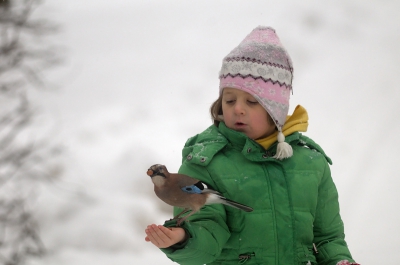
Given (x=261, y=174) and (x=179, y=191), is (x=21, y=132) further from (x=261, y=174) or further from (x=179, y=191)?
(x=179, y=191)

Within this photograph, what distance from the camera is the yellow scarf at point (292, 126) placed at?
2359 millimetres

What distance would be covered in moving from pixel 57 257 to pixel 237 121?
81.2 inches

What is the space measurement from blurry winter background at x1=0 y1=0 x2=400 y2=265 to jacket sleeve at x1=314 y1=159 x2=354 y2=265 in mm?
1508

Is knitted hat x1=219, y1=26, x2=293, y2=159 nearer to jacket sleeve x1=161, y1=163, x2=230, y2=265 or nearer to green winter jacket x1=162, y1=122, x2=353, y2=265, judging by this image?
green winter jacket x1=162, y1=122, x2=353, y2=265

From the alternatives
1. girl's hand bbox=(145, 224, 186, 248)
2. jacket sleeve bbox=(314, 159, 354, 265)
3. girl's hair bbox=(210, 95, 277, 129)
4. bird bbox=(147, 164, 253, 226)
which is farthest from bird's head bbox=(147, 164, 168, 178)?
jacket sleeve bbox=(314, 159, 354, 265)

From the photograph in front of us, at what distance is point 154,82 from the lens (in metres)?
A: 5.39

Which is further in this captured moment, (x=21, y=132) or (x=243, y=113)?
(x=21, y=132)

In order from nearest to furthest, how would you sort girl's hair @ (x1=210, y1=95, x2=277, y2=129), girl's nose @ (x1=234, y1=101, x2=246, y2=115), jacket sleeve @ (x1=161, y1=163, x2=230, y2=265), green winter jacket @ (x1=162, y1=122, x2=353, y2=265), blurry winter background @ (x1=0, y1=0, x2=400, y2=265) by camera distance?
jacket sleeve @ (x1=161, y1=163, x2=230, y2=265), green winter jacket @ (x1=162, y1=122, x2=353, y2=265), girl's nose @ (x1=234, y1=101, x2=246, y2=115), girl's hair @ (x1=210, y1=95, x2=277, y2=129), blurry winter background @ (x1=0, y1=0, x2=400, y2=265)

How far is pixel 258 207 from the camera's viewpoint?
2166 mm

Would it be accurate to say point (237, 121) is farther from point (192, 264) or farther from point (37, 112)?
point (37, 112)

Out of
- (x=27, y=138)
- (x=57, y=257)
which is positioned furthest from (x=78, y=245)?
(x=27, y=138)

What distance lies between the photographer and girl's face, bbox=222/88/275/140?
90.0 inches

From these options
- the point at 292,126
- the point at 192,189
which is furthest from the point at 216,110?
the point at 192,189

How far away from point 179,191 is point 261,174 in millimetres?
513
